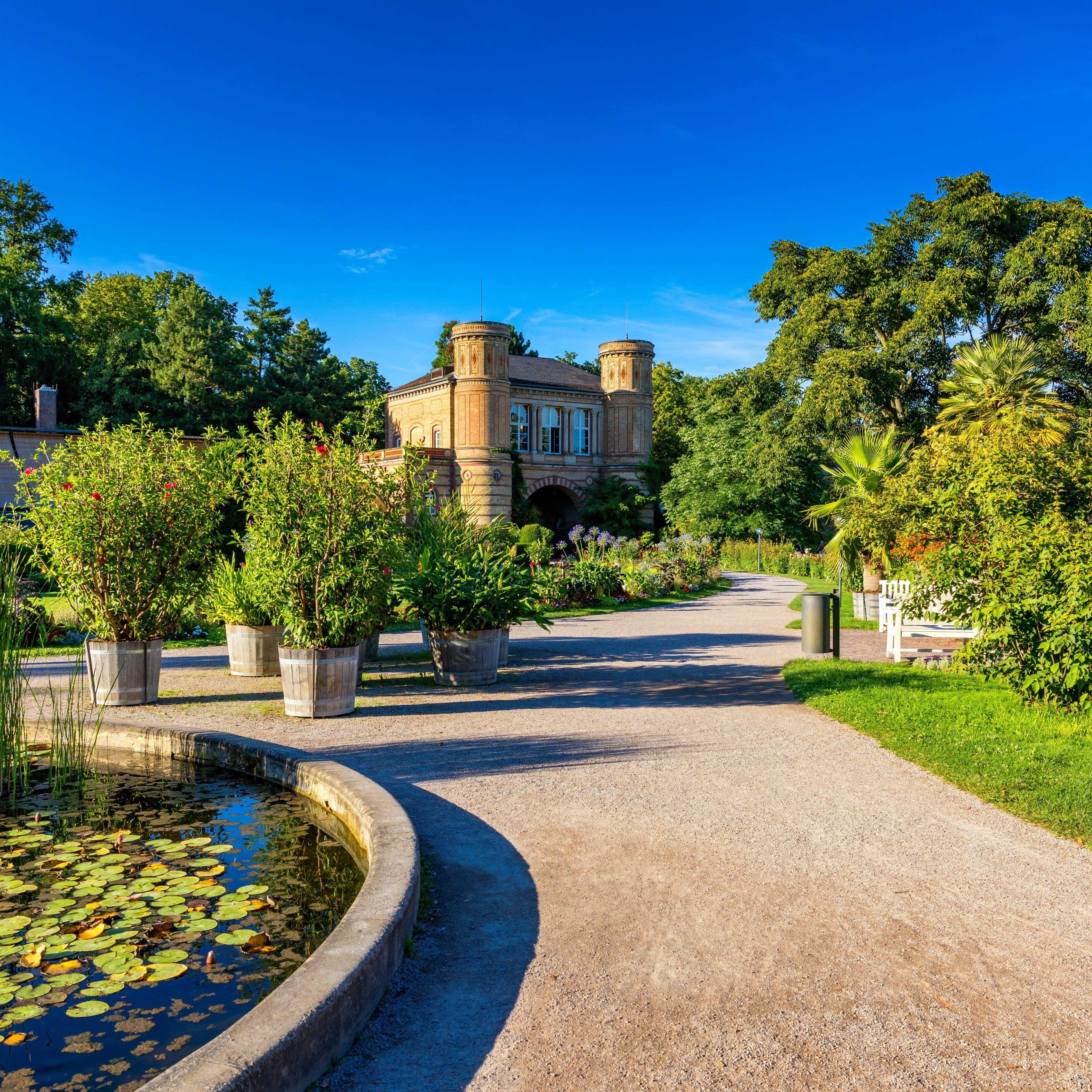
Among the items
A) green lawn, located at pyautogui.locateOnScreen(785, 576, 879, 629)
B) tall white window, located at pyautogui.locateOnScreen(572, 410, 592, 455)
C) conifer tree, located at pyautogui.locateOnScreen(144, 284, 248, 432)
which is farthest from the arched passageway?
green lawn, located at pyautogui.locateOnScreen(785, 576, 879, 629)

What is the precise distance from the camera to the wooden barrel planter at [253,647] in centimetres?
1026

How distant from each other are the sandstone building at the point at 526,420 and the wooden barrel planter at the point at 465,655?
32404 millimetres

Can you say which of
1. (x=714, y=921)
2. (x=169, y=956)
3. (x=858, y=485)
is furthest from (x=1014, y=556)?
(x=858, y=485)

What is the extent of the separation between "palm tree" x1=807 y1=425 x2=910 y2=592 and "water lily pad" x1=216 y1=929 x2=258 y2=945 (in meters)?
14.6

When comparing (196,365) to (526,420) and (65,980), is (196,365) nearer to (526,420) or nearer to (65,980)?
(526,420)

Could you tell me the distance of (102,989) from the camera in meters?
3.13

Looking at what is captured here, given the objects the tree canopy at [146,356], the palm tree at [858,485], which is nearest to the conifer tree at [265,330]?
the tree canopy at [146,356]

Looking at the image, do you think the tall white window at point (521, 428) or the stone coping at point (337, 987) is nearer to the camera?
the stone coping at point (337, 987)

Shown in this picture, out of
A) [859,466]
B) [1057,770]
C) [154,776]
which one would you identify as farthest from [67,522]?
[859,466]

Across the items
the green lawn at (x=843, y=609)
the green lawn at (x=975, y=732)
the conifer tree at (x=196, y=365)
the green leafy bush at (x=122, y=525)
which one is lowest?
the green lawn at (x=975, y=732)

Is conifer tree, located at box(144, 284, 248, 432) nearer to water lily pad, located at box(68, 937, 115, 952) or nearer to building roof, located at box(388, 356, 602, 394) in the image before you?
building roof, located at box(388, 356, 602, 394)

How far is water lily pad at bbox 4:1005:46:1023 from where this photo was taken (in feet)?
9.64

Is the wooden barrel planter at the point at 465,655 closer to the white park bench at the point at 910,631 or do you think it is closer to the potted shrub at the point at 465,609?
the potted shrub at the point at 465,609

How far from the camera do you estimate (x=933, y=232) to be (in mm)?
31156
